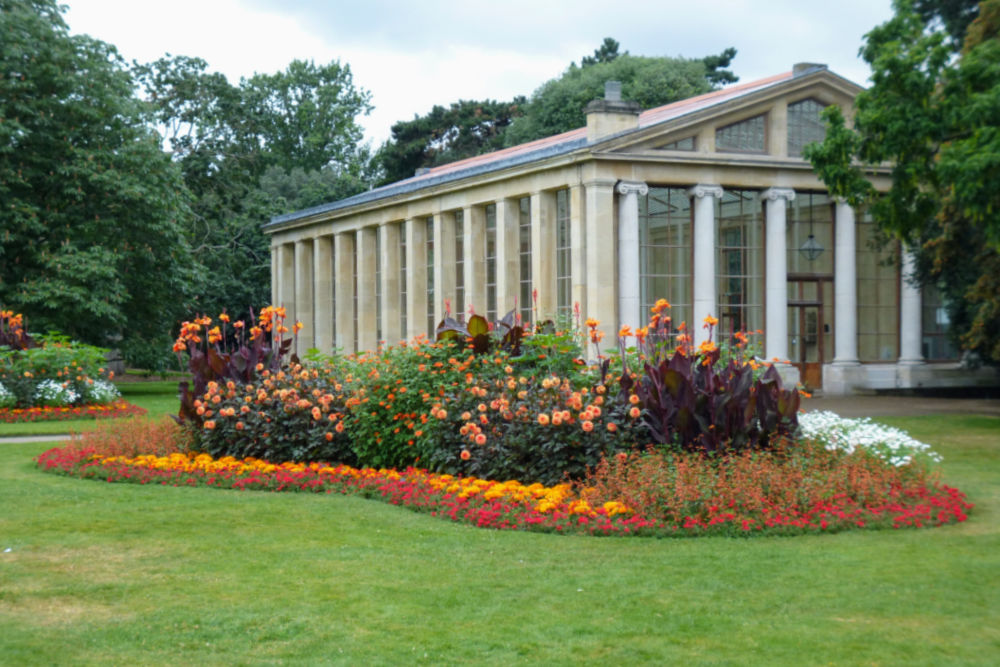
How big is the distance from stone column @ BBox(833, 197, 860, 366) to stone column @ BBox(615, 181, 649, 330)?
6.98 m

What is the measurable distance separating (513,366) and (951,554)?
20.8 feet

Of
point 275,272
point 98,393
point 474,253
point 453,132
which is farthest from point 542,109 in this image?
point 98,393

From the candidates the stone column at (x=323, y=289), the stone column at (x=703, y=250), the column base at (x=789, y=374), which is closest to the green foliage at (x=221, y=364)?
the stone column at (x=703, y=250)

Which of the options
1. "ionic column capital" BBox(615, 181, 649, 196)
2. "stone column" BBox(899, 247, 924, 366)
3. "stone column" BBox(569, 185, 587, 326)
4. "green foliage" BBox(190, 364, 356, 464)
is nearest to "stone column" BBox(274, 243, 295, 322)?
"stone column" BBox(569, 185, 587, 326)

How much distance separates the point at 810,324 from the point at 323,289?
23.1 m

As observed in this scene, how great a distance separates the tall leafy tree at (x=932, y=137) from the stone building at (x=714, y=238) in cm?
826

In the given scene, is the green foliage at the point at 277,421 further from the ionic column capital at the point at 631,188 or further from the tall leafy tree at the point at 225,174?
the tall leafy tree at the point at 225,174

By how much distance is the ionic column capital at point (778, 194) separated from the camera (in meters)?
35.2

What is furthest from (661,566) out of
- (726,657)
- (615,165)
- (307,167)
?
(307,167)

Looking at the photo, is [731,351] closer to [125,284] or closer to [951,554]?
[951,554]

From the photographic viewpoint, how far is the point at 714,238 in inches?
1390

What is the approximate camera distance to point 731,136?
3491 cm

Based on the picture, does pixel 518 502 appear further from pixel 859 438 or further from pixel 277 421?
pixel 277 421

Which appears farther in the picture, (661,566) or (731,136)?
(731,136)
